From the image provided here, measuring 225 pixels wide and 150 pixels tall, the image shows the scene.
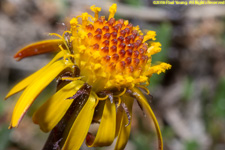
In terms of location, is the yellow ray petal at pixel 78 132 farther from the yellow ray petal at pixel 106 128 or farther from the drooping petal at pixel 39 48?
the drooping petal at pixel 39 48

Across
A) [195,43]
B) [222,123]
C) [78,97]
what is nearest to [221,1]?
[195,43]

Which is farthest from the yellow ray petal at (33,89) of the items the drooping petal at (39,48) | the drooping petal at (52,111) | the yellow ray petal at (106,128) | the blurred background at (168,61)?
the blurred background at (168,61)

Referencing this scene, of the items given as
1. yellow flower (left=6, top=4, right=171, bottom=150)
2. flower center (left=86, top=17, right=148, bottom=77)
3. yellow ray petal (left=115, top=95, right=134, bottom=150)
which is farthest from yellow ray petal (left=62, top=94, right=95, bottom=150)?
flower center (left=86, top=17, right=148, bottom=77)

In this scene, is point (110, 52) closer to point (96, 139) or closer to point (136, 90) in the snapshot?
point (136, 90)

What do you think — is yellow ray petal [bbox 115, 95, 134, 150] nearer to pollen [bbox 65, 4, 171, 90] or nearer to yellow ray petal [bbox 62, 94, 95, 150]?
pollen [bbox 65, 4, 171, 90]

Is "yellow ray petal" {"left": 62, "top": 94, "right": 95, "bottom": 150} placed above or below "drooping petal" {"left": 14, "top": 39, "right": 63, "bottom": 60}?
below

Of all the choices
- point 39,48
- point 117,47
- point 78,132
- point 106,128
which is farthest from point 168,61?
point 78,132

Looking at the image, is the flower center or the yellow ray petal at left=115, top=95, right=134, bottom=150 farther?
the flower center

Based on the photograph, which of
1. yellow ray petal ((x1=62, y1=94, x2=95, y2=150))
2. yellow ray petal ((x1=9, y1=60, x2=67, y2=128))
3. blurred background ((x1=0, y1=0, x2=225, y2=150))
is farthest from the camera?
blurred background ((x1=0, y1=0, x2=225, y2=150))

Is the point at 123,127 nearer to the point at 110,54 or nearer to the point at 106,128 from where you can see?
the point at 106,128
